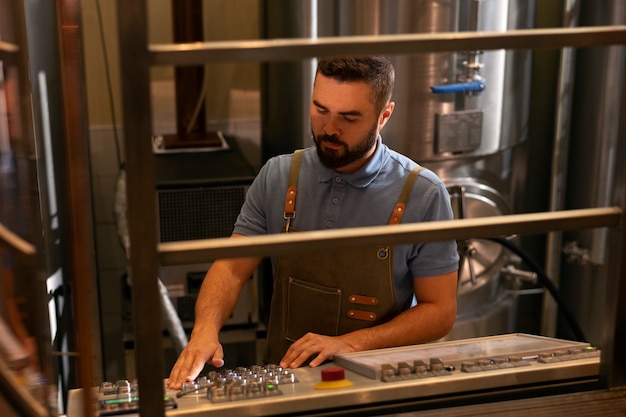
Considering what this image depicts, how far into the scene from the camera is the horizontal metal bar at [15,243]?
85 cm

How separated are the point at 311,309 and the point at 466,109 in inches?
37.3

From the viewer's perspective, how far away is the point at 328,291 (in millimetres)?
1888

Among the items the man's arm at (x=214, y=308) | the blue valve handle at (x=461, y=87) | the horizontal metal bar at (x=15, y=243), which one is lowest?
the man's arm at (x=214, y=308)

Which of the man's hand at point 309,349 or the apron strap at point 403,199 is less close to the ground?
the apron strap at point 403,199

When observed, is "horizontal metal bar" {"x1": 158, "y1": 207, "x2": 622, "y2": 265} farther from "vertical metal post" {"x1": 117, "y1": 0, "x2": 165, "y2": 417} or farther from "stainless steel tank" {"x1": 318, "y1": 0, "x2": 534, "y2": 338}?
"stainless steel tank" {"x1": 318, "y1": 0, "x2": 534, "y2": 338}

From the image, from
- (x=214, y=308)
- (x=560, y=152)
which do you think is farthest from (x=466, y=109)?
(x=214, y=308)

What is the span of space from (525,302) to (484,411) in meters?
2.29

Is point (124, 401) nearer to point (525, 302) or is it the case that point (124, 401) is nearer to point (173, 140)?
point (173, 140)

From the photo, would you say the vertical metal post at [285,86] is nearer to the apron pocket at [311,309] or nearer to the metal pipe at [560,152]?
the apron pocket at [311,309]

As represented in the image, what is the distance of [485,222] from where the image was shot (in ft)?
3.02

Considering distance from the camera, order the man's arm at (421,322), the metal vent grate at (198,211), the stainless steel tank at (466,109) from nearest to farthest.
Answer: the man's arm at (421,322) → the stainless steel tank at (466,109) → the metal vent grate at (198,211)

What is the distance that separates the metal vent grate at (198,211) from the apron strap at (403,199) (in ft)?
2.74

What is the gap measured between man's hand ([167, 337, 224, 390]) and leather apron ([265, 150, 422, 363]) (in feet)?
1.20

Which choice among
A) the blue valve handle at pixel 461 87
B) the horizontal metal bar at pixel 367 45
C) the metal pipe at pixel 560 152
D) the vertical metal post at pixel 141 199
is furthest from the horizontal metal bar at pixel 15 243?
the metal pipe at pixel 560 152
